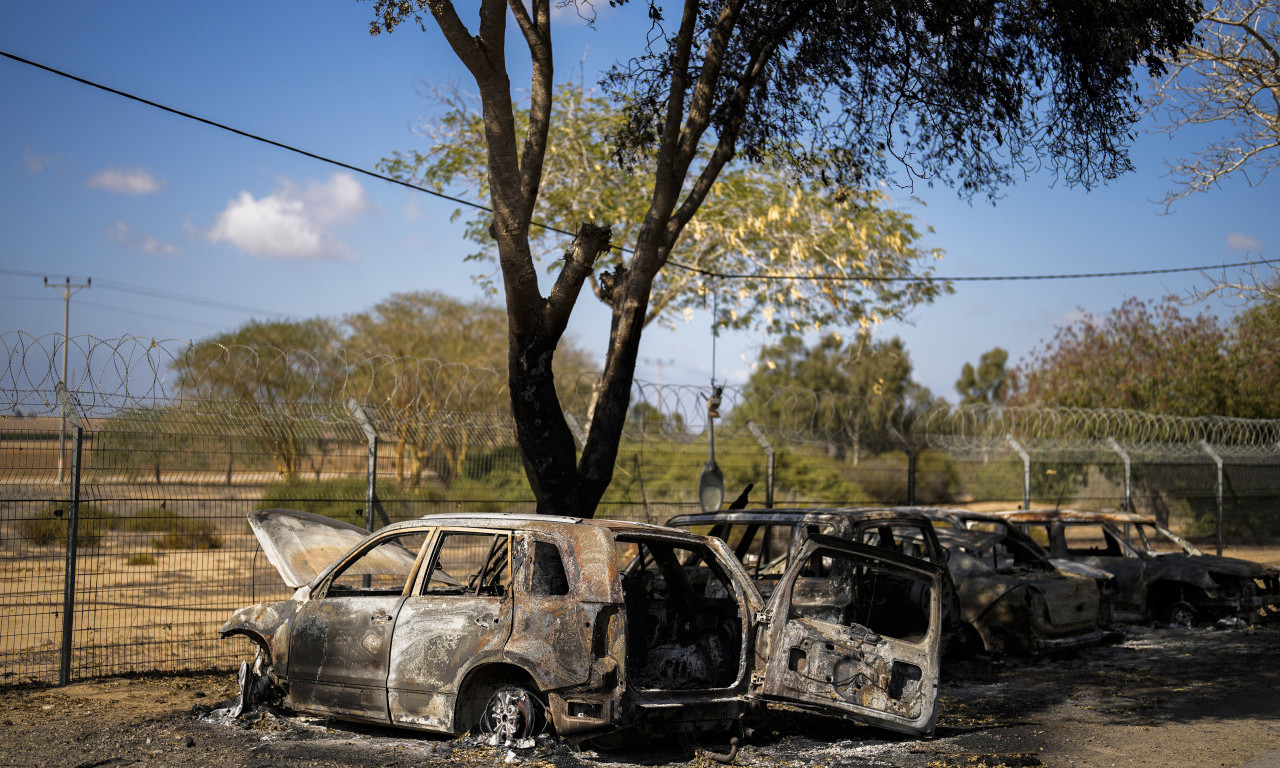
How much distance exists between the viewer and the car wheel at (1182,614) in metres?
12.4

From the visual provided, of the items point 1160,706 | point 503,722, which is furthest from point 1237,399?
point 503,722

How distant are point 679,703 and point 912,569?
1.85 m

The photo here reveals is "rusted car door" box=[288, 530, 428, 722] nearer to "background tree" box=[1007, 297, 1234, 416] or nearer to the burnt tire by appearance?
the burnt tire

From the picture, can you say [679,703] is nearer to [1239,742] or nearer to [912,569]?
[912,569]

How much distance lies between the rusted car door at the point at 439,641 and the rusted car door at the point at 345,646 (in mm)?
100

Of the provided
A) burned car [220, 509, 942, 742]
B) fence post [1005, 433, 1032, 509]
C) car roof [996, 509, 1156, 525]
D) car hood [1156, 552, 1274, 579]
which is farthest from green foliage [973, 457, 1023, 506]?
burned car [220, 509, 942, 742]

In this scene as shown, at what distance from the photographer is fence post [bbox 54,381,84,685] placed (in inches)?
317

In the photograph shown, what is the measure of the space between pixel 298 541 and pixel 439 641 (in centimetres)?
228

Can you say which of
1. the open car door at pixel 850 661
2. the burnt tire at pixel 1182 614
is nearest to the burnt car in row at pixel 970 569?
the open car door at pixel 850 661

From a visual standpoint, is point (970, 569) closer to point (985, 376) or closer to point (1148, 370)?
point (1148, 370)

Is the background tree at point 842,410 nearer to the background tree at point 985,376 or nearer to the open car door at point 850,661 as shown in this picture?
the open car door at point 850,661

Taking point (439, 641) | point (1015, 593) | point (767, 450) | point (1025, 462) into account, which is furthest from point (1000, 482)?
point (439, 641)

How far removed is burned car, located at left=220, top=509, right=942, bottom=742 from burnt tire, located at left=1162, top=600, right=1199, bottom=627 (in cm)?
684

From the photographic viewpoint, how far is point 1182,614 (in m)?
12.5
